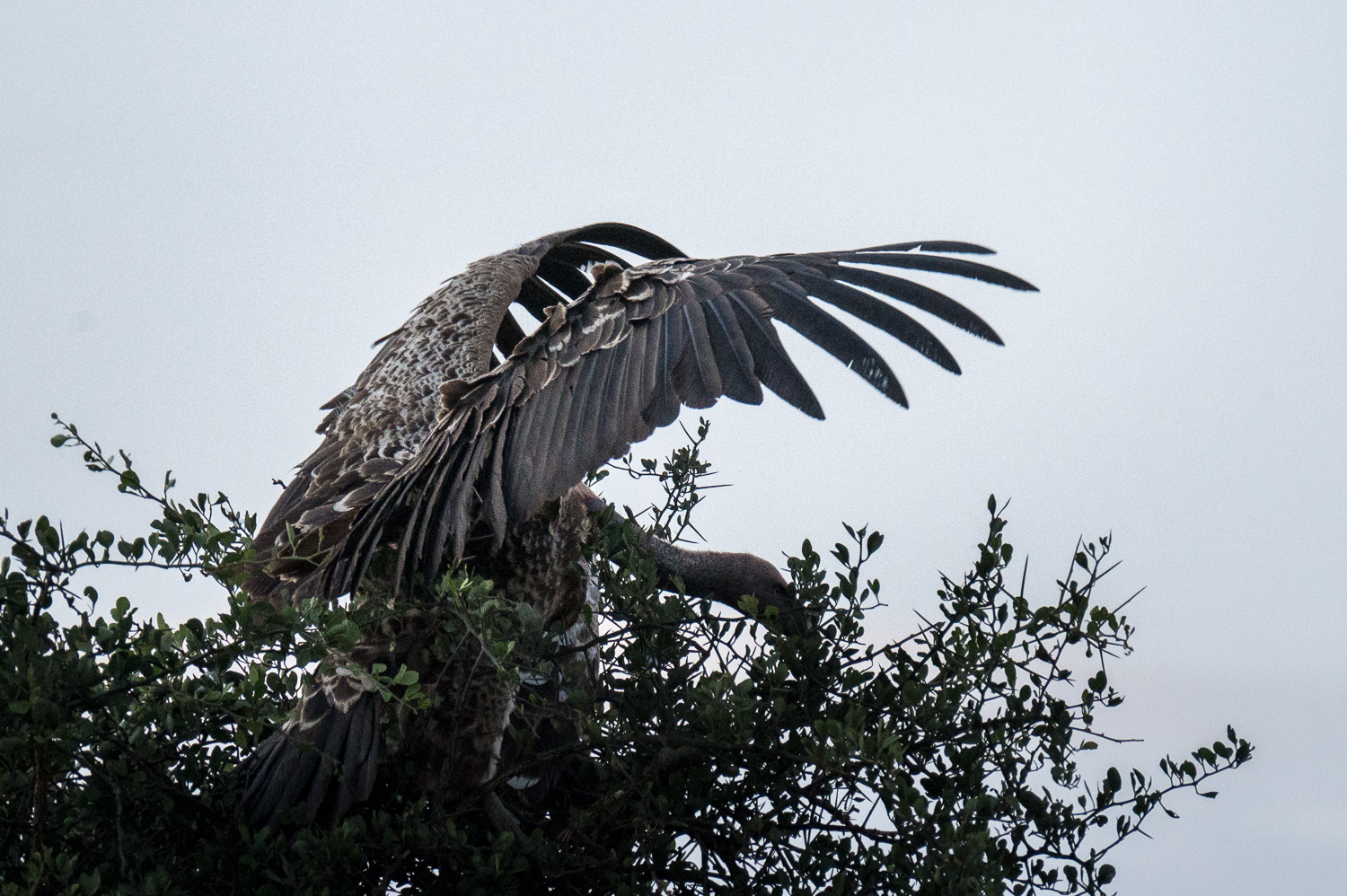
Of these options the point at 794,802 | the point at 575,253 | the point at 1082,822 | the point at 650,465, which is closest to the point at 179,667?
the point at 794,802

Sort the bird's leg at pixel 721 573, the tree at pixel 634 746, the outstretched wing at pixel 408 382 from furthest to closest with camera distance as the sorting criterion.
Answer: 1. the bird's leg at pixel 721 573
2. the outstretched wing at pixel 408 382
3. the tree at pixel 634 746

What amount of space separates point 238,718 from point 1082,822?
5.39 ft

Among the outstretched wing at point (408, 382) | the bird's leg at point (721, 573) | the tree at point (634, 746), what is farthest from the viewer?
the bird's leg at point (721, 573)

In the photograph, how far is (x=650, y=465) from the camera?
3549 millimetres

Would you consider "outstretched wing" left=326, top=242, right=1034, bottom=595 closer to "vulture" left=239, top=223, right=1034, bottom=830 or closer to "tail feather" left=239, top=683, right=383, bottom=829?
"vulture" left=239, top=223, right=1034, bottom=830

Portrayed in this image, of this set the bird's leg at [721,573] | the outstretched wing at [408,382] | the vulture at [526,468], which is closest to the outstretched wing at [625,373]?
the vulture at [526,468]

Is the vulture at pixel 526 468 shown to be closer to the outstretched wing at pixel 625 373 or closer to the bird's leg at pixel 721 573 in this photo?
the outstretched wing at pixel 625 373

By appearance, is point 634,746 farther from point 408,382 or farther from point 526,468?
point 408,382

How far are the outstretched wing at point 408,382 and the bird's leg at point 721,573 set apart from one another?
691mm

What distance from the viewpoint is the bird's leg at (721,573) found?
3781 mm

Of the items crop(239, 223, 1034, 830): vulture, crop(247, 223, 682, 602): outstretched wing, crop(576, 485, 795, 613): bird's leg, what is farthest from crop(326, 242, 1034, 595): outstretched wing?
crop(576, 485, 795, 613): bird's leg

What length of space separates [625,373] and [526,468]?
30 centimetres

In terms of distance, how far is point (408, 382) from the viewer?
4.49 meters

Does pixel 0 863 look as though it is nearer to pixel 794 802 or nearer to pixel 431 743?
pixel 431 743
